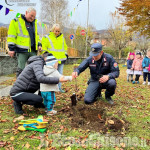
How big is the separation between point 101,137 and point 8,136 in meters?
1.42

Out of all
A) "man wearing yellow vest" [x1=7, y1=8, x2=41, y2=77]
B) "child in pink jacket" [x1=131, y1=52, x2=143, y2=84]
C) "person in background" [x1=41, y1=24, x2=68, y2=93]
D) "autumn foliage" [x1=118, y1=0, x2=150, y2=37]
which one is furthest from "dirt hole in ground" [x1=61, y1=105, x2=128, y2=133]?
"autumn foliage" [x1=118, y1=0, x2=150, y2=37]

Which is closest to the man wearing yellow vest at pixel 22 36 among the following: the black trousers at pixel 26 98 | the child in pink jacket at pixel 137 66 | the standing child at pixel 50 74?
the black trousers at pixel 26 98

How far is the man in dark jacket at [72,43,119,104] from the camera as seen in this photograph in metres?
3.93

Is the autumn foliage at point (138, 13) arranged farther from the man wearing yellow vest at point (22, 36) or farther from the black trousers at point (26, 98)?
the black trousers at point (26, 98)

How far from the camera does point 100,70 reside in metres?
4.20

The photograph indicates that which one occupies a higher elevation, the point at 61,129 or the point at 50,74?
the point at 50,74

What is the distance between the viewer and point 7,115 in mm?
3391

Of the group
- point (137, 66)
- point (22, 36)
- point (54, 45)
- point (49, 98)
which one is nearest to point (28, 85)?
point (49, 98)

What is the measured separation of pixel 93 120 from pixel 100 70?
1.40 m

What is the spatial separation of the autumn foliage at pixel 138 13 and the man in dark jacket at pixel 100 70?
42.4 ft

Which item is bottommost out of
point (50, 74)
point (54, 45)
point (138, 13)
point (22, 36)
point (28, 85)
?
point (28, 85)

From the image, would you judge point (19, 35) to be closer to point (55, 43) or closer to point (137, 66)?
point (55, 43)

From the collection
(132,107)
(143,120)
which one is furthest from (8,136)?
(132,107)

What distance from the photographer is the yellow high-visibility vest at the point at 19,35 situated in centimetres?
405
